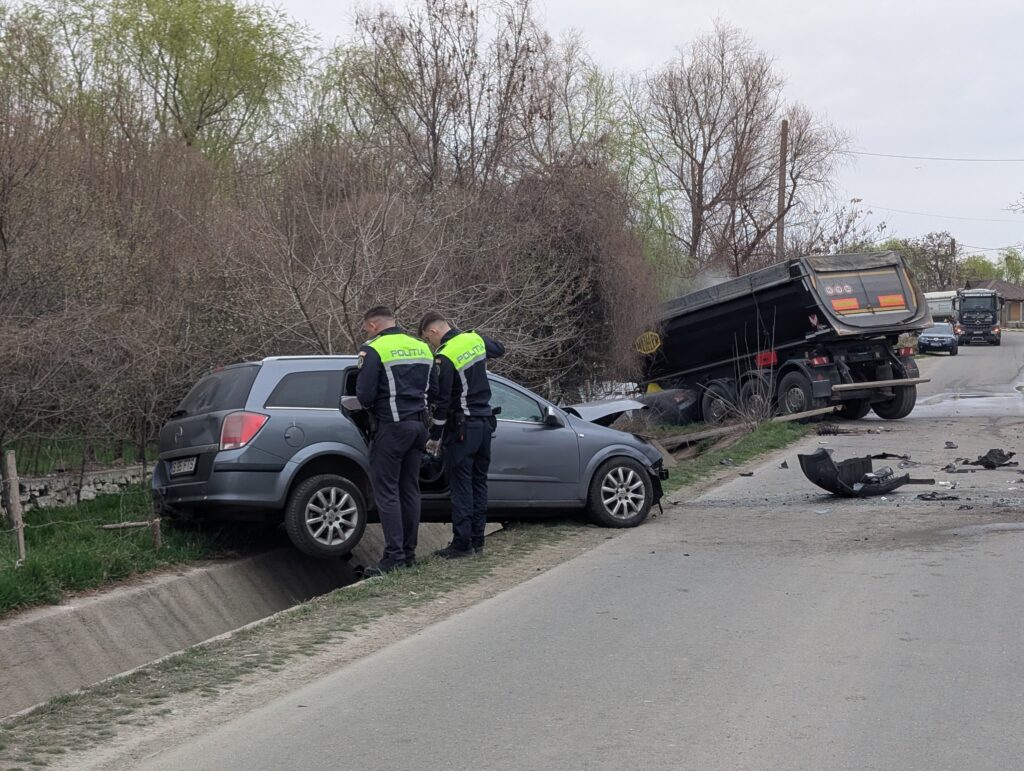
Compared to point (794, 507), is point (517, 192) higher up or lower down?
higher up

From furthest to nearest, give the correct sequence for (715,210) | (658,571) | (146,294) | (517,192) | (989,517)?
(715,210) → (517,192) → (146,294) → (989,517) → (658,571)

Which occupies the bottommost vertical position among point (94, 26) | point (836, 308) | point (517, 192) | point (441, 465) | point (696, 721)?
point (696, 721)

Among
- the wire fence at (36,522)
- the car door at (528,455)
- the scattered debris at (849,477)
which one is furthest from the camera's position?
the scattered debris at (849,477)

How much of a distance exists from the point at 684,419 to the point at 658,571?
14.8 m

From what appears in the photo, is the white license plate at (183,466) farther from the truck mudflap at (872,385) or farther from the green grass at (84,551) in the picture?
the truck mudflap at (872,385)

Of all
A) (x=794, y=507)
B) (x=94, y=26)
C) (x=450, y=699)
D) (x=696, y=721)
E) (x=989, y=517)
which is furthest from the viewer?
(x=94, y=26)

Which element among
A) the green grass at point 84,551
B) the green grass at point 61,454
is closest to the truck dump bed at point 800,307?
the green grass at point 61,454

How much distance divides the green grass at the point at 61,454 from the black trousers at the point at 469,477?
4.28 m

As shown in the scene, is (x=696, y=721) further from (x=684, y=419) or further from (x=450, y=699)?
(x=684, y=419)

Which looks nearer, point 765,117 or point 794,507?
point 794,507

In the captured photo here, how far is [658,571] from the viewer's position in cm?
865

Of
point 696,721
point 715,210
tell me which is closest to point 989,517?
point 696,721

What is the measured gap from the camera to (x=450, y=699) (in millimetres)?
5562

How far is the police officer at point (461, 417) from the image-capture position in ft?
30.1
